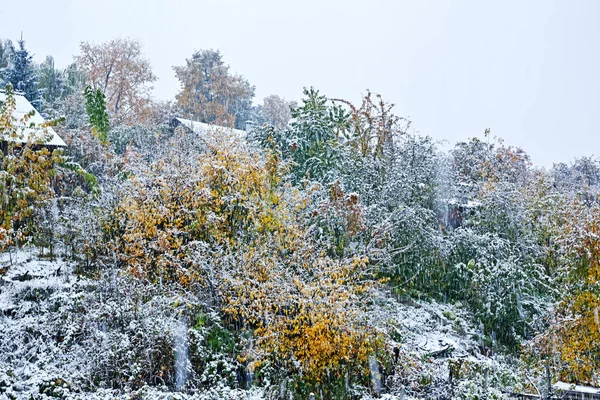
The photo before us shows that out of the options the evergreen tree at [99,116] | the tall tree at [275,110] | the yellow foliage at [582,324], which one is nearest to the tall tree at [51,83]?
the evergreen tree at [99,116]

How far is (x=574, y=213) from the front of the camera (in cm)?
1338

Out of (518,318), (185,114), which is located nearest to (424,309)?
(518,318)

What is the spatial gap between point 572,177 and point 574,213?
23.6 metres

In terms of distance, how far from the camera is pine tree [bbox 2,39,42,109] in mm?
27203

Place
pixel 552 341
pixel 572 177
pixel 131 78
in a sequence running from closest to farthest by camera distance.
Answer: pixel 552 341 → pixel 572 177 → pixel 131 78

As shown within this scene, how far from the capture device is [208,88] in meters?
39.7

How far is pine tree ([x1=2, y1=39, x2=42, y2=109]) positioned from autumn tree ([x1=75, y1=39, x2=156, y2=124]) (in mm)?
8182

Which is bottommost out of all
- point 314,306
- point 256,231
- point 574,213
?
point 314,306

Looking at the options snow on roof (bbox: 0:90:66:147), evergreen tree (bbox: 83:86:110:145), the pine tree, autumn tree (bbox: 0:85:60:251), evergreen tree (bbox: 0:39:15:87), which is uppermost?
evergreen tree (bbox: 0:39:15:87)

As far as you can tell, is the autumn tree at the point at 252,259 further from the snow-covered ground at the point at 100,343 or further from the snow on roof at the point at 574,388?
the snow on roof at the point at 574,388

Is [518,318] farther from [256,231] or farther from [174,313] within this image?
[174,313]

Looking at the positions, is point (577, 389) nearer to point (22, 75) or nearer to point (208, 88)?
point (22, 75)

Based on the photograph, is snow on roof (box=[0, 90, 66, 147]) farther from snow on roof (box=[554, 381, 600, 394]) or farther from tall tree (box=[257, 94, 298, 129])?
tall tree (box=[257, 94, 298, 129])

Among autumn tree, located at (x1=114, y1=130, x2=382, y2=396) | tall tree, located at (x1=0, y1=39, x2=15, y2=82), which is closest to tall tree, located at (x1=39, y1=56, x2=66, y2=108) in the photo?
tall tree, located at (x1=0, y1=39, x2=15, y2=82)
